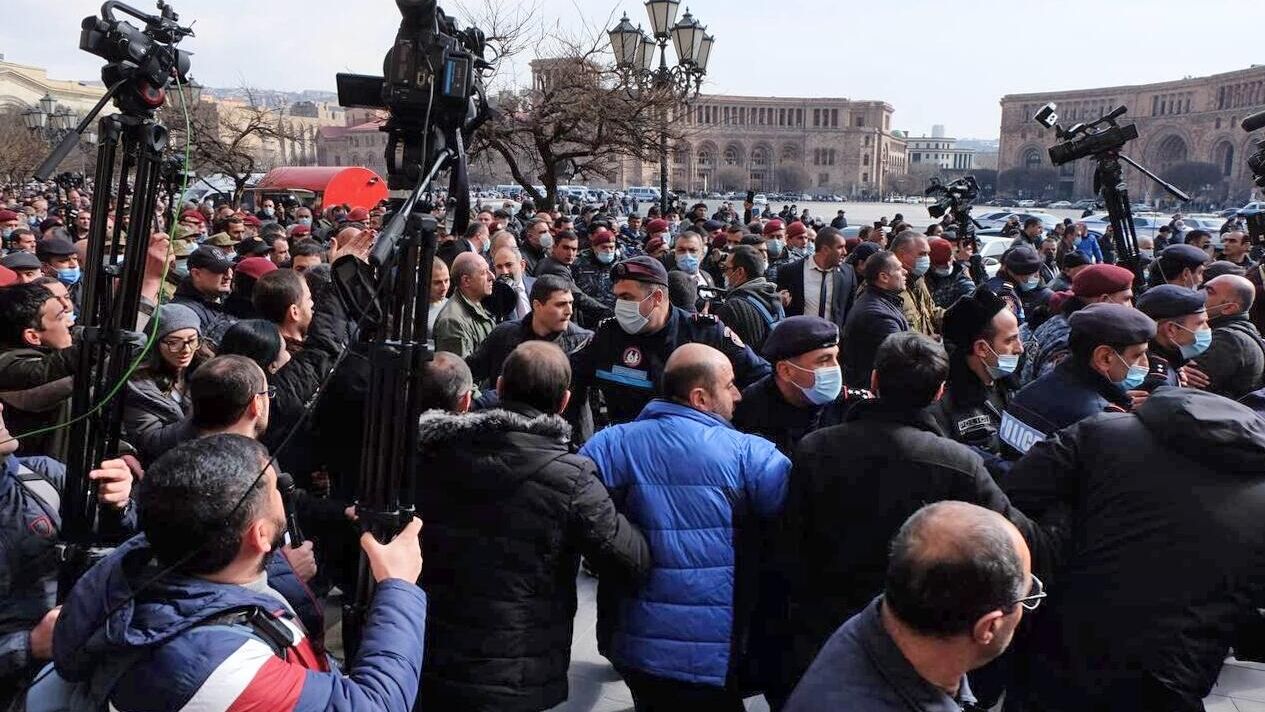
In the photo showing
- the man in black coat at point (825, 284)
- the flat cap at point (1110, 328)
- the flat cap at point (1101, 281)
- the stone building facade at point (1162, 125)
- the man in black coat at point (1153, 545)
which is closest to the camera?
the man in black coat at point (1153, 545)

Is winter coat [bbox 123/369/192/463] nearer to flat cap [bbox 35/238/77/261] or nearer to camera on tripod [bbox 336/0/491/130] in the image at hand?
camera on tripod [bbox 336/0/491/130]

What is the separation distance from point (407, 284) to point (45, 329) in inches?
104

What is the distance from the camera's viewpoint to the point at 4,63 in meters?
70.9

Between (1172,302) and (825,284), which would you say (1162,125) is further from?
(1172,302)

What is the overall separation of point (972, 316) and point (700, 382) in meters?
1.72

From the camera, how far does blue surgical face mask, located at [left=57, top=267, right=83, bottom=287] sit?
7.41 metres

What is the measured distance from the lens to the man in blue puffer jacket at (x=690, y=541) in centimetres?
281

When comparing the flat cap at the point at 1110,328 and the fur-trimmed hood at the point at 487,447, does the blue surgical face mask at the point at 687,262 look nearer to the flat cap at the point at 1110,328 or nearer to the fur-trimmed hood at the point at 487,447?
the flat cap at the point at 1110,328

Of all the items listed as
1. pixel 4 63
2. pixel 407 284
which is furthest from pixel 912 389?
pixel 4 63

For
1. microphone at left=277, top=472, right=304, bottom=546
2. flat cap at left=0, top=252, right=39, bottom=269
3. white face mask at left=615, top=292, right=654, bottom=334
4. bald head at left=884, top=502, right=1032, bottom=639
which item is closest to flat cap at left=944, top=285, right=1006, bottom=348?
white face mask at left=615, top=292, right=654, bottom=334

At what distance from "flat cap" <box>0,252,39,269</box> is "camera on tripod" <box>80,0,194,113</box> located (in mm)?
4145

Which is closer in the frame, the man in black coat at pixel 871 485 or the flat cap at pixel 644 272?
the man in black coat at pixel 871 485

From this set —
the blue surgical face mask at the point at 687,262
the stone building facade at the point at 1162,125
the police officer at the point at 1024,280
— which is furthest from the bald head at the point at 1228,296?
the stone building facade at the point at 1162,125

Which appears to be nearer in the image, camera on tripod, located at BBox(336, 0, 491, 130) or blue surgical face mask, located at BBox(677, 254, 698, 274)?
camera on tripod, located at BBox(336, 0, 491, 130)
